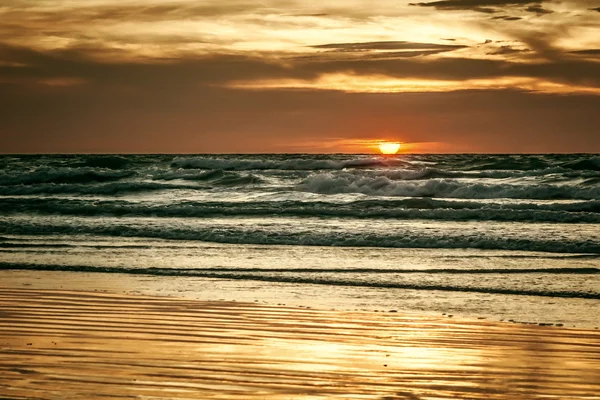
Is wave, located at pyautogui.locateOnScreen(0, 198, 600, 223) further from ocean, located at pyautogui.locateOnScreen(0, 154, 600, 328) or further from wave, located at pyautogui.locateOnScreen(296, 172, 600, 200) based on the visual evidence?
wave, located at pyautogui.locateOnScreen(296, 172, 600, 200)

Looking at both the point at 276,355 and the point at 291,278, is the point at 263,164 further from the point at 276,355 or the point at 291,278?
the point at 276,355

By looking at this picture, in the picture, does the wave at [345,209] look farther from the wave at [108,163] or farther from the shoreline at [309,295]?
the wave at [108,163]

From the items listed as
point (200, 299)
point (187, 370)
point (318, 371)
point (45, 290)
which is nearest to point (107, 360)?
point (187, 370)

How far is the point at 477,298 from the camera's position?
10.3 metres

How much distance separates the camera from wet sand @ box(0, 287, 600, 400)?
5789mm

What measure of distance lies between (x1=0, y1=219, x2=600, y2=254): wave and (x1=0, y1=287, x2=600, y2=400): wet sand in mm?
7100

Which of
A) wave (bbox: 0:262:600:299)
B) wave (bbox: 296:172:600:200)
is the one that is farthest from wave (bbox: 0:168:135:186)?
wave (bbox: 0:262:600:299)

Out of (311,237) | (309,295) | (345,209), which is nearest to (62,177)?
(345,209)

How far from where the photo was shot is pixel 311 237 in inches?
659

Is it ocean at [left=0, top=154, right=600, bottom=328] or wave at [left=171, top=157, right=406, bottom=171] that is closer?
ocean at [left=0, top=154, right=600, bottom=328]

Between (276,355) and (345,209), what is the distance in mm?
15744

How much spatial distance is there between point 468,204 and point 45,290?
16.9 m

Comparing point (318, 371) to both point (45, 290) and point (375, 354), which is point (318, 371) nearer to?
point (375, 354)

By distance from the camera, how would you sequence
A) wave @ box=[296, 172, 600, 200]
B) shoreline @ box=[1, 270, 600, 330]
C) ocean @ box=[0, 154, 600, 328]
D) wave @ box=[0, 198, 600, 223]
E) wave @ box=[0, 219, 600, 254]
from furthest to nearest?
wave @ box=[296, 172, 600, 200] → wave @ box=[0, 198, 600, 223] → wave @ box=[0, 219, 600, 254] → ocean @ box=[0, 154, 600, 328] → shoreline @ box=[1, 270, 600, 330]
